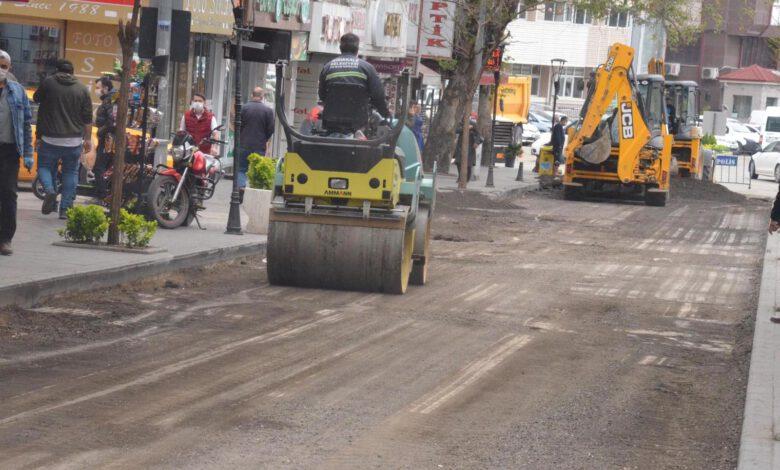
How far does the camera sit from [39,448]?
6.80m

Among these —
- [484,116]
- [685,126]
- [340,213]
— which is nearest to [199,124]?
[340,213]

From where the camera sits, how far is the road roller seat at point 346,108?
13289 mm

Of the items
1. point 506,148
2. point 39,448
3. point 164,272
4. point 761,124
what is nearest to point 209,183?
point 164,272

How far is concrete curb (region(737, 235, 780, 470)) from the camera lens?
732 centimetres

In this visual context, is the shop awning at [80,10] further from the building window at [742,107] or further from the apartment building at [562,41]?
the building window at [742,107]

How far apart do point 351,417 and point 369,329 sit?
331 cm

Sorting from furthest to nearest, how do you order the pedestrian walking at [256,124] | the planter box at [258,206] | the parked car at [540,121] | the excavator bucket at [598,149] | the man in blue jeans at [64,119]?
the parked car at [540,121]
the excavator bucket at [598,149]
the pedestrian walking at [256,124]
the planter box at [258,206]
the man in blue jeans at [64,119]

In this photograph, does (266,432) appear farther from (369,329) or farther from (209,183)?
(209,183)

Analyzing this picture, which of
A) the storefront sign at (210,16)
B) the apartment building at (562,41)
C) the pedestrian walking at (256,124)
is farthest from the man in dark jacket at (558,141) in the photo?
the apartment building at (562,41)

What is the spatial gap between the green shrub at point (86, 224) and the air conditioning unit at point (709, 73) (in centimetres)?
8712

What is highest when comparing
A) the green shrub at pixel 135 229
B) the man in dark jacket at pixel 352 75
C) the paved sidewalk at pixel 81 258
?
the man in dark jacket at pixel 352 75

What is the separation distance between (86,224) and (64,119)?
2.09 meters

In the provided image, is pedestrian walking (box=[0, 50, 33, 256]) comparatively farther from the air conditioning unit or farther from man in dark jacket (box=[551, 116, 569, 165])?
the air conditioning unit

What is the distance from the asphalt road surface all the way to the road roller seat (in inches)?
65.4
